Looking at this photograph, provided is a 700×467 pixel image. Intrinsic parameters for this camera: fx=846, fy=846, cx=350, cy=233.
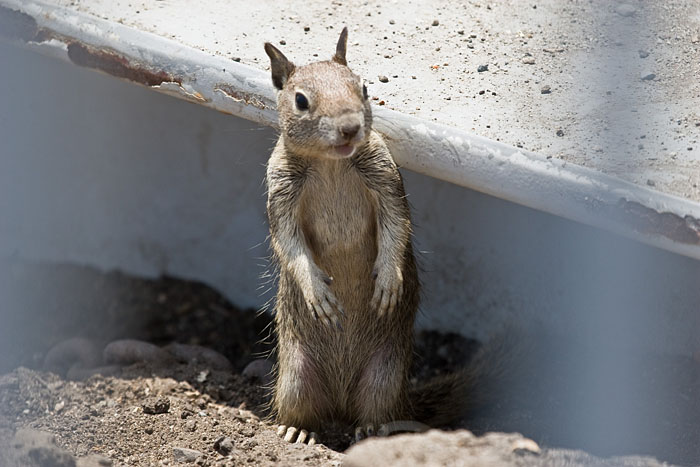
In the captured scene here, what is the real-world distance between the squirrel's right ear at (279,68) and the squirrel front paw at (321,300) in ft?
2.73

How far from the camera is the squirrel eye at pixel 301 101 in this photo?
10.8 ft

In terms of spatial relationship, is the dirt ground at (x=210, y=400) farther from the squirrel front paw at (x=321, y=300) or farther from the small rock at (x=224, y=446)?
the squirrel front paw at (x=321, y=300)

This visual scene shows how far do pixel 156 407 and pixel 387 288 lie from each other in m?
1.23

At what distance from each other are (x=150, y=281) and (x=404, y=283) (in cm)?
243

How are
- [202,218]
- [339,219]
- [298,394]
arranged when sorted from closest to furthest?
[339,219]
[298,394]
[202,218]

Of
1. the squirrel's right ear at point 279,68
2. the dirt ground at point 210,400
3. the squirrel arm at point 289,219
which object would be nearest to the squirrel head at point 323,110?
the squirrel's right ear at point 279,68

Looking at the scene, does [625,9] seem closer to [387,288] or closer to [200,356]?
[387,288]

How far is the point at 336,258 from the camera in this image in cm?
371

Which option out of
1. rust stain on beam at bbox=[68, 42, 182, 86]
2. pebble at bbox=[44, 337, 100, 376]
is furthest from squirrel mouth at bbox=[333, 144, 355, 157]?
pebble at bbox=[44, 337, 100, 376]

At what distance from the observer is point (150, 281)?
5.61m

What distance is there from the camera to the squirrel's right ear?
342cm

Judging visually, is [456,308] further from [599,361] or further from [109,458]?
[109,458]

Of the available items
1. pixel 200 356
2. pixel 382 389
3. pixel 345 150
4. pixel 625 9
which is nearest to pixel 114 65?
pixel 345 150

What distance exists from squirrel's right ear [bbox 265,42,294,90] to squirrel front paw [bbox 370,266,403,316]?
2.90 feet
